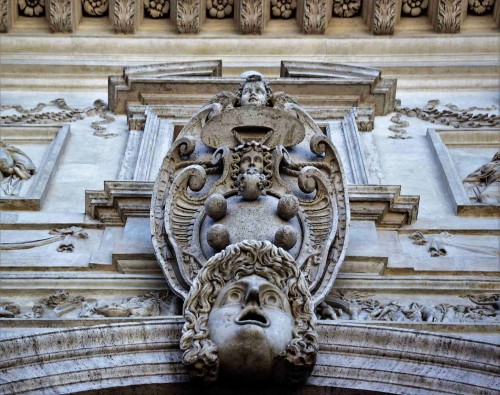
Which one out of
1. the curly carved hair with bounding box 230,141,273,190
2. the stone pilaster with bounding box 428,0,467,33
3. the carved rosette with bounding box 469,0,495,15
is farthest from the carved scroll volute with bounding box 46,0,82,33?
the curly carved hair with bounding box 230,141,273,190

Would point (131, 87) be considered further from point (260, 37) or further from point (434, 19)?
point (434, 19)

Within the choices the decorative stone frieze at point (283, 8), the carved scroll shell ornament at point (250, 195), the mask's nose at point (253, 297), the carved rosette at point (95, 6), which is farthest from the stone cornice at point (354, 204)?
the decorative stone frieze at point (283, 8)

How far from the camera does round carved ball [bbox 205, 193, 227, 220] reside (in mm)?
9922

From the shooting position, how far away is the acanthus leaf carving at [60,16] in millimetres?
→ 16359

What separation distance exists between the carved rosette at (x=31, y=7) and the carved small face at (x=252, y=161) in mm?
7162

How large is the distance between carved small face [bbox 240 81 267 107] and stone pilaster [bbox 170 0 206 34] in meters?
4.55

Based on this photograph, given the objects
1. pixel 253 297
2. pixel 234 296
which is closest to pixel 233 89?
pixel 234 296

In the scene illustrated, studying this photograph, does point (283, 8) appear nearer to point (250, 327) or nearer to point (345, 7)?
point (345, 7)

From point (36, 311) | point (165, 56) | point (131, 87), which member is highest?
point (165, 56)

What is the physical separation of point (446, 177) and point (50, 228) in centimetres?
411

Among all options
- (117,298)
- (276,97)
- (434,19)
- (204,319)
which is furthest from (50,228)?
(434,19)

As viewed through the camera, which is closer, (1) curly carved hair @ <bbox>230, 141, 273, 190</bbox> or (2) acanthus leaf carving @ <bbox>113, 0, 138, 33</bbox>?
(1) curly carved hair @ <bbox>230, 141, 273, 190</bbox>

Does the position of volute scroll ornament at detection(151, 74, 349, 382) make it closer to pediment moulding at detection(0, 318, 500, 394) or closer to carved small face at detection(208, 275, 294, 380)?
carved small face at detection(208, 275, 294, 380)

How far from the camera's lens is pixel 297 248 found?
9.84 metres
